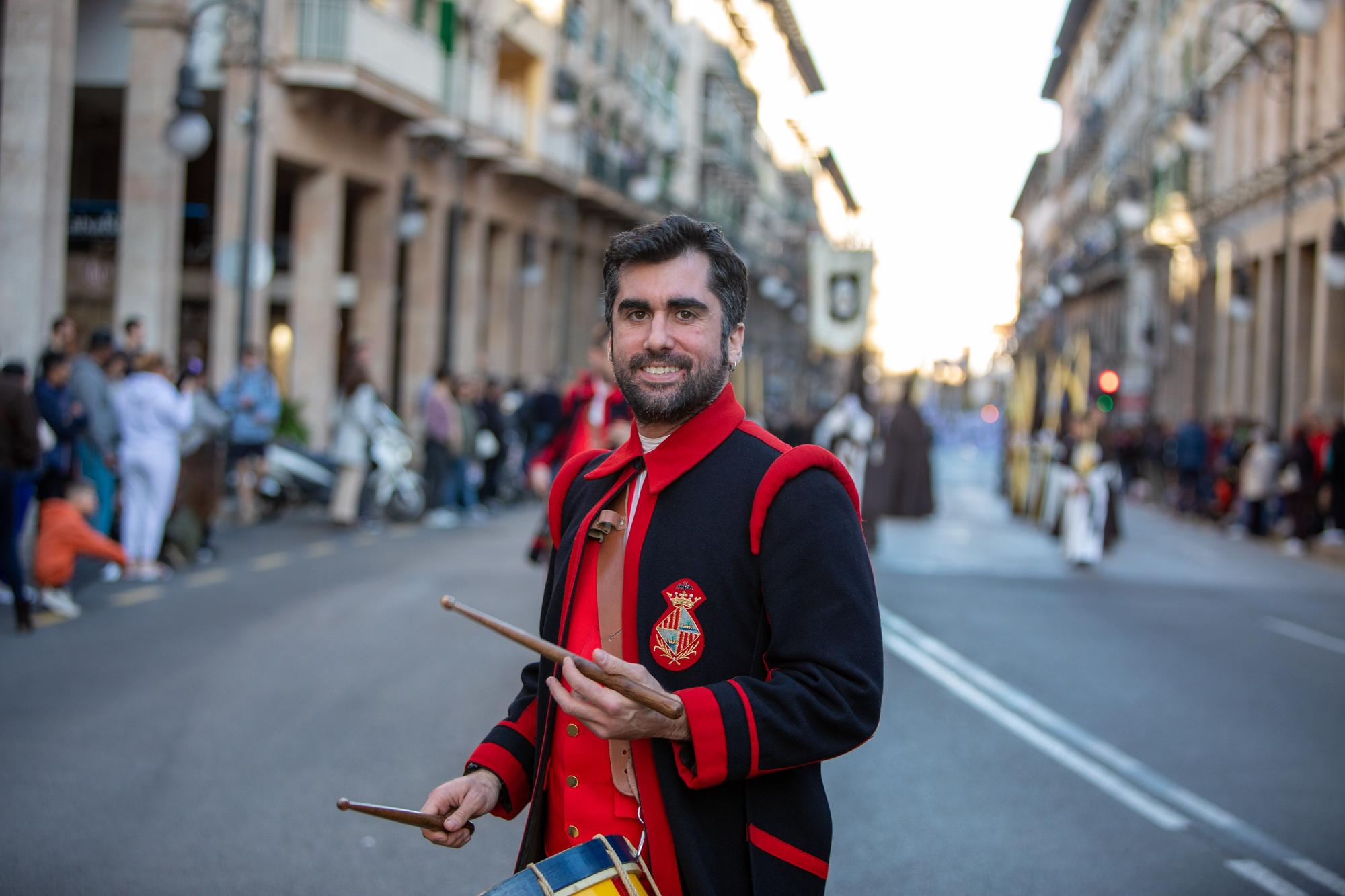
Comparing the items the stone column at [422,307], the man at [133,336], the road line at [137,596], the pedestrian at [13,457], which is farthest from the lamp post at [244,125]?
the stone column at [422,307]

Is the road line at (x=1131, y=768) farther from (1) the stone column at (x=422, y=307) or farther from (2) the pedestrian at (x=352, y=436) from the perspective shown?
(1) the stone column at (x=422, y=307)

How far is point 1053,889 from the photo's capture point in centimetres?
554

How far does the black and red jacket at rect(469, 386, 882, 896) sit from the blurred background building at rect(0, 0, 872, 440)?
36.3 feet

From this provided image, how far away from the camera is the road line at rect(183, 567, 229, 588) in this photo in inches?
523

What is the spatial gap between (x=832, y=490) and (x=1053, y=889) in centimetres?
343

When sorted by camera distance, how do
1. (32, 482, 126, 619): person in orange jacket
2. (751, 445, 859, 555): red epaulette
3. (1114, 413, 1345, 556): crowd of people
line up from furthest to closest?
(1114, 413, 1345, 556): crowd of people, (32, 482, 126, 619): person in orange jacket, (751, 445, 859, 555): red epaulette

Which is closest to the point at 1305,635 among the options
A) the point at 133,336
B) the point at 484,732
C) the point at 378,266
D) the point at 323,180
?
the point at 484,732

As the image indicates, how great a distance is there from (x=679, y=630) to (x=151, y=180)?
24309 mm

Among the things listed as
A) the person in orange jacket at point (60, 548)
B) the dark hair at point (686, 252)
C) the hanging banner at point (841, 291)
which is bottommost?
the person in orange jacket at point (60, 548)

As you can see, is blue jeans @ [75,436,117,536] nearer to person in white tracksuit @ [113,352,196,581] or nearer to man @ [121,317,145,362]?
person in white tracksuit @ [113,352,196,581]

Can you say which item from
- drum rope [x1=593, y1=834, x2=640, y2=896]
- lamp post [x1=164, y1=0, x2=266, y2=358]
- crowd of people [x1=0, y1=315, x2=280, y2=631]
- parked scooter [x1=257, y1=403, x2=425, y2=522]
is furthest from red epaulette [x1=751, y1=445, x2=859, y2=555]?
parked scooter [x1=257, y1=403, x2=425, y2=522]

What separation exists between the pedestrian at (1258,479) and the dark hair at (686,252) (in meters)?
25.3

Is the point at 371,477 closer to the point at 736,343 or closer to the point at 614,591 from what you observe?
the point at 736,343

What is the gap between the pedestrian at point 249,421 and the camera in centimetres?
1866
